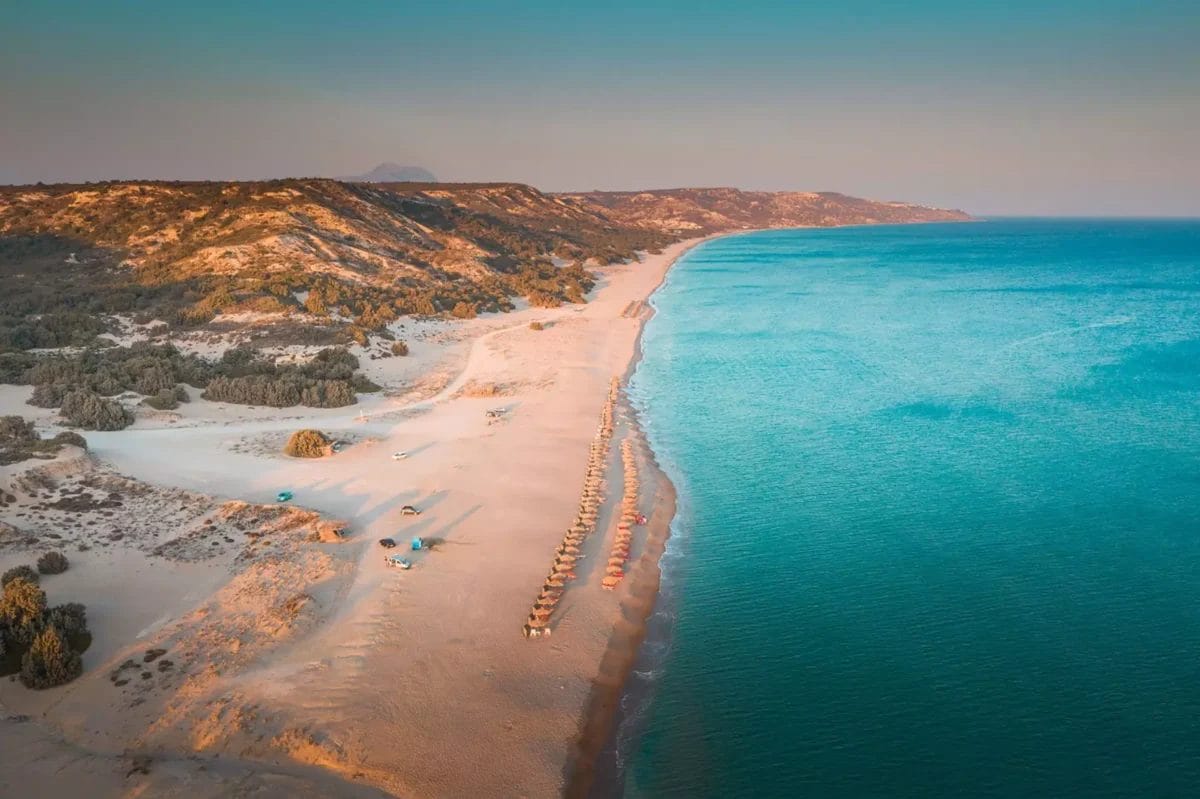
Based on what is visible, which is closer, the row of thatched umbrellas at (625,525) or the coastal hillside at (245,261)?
the row of thatched umbrellas at (625,525)

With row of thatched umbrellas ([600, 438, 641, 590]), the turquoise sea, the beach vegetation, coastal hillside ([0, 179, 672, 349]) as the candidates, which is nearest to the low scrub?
the beach vegetation

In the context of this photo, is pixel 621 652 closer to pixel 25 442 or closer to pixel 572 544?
pixel 572 544

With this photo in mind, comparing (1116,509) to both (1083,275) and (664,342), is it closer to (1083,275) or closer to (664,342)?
(664,342)

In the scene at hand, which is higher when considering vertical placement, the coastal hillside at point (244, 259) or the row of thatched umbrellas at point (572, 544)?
the coastal hillside at point (244, 259)

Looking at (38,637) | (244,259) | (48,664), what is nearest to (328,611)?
(48,664)

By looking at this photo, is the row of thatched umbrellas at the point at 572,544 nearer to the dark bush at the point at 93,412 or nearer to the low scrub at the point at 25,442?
the low scrub at the point at 25,442

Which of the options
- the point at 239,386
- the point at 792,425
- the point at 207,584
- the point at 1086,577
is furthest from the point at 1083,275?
the point at 207,584

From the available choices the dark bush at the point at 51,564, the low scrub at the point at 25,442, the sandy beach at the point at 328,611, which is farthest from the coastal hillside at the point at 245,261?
the dark bush at the point at 51,564
